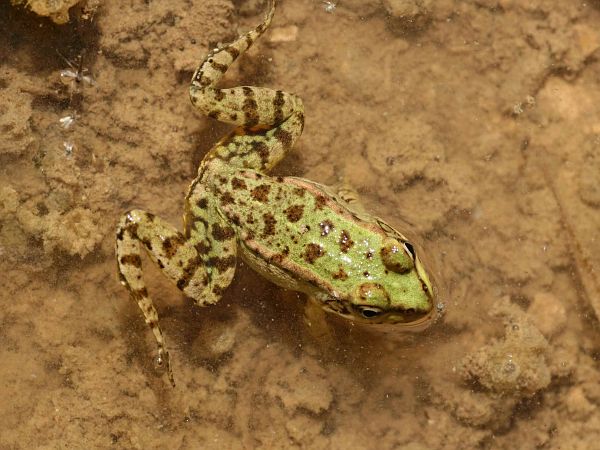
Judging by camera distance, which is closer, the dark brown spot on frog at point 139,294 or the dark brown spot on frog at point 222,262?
the dark brown spot on frog at point 139,294

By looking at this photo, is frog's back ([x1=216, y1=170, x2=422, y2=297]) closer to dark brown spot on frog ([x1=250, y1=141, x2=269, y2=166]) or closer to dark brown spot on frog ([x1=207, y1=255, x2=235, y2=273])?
dark brown spot on frog ([x1=207, y1=255, x2=235, y2=273])

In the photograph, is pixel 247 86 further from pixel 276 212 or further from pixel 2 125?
pixel 2 125

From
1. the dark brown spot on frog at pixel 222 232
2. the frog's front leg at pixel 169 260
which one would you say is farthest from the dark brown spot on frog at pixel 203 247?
the dark brown spot on frog at pixel 222 232

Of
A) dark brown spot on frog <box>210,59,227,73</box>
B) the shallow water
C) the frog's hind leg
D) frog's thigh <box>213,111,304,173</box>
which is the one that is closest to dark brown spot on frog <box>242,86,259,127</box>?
the frog's hind leg

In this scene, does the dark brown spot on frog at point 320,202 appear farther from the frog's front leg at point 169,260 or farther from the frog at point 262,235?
the frog's front leg at point 169,260

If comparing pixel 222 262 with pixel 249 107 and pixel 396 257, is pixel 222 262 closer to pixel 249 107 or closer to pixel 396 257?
pixel 249 107

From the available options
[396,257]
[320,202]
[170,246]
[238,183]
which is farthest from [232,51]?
[396,257]
